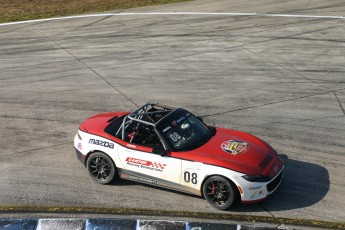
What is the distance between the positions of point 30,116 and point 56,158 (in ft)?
9.44

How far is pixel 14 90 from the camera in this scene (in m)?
15.7

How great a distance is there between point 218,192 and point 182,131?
1.45 meters

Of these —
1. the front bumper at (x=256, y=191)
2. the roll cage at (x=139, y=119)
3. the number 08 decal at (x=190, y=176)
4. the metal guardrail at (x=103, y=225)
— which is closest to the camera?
the metal guardrail at (x=103, y=225)

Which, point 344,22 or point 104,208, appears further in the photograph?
point 344,22

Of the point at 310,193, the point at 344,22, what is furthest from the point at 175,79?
the point at 344,22

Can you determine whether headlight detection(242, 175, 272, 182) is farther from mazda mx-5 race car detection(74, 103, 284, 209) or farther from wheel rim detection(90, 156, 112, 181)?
wheel rim detection(90, 156, 112, 181)

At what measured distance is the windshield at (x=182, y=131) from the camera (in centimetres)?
957

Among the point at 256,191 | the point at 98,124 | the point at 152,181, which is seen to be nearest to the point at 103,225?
the point at 152,181

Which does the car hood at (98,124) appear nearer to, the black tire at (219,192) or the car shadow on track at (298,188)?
the black tire at (219,192)

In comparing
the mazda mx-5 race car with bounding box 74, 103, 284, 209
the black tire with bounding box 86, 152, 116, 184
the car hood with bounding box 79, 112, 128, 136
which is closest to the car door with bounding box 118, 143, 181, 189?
the mazda mx-5 race car with bounding box 74, 103, 284, 209

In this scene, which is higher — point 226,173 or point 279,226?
point 226,173

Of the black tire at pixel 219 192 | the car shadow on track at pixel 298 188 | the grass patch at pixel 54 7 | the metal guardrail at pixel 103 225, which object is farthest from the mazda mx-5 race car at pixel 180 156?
the grass patch at pixel 54 7

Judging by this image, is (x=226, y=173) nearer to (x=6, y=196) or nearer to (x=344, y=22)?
(x=6, y=196)

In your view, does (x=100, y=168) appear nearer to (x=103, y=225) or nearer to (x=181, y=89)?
(x=103, y=225)
